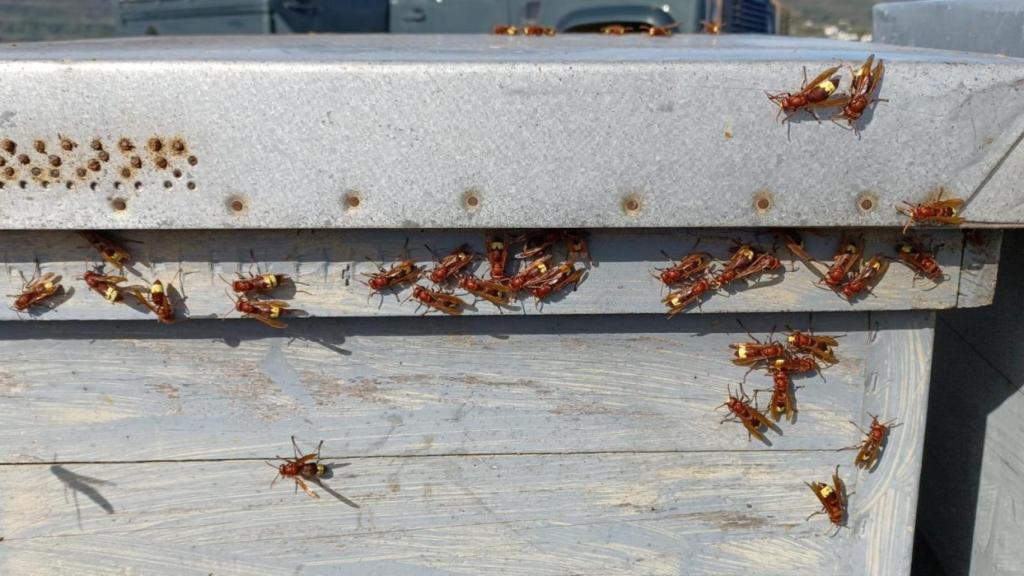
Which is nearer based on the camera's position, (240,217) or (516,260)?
(240,217)

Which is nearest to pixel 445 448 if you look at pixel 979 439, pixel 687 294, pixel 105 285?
pixel 687 294

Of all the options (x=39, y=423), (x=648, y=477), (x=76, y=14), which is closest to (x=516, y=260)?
(x=648, y=477)

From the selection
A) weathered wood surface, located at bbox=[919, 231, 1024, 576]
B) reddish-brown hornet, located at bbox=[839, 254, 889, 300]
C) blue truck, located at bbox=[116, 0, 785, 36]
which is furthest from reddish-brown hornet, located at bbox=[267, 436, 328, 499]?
blue truck, located at bbox=[116, 0, 785, 36]

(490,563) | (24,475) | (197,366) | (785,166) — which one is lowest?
(490,563)

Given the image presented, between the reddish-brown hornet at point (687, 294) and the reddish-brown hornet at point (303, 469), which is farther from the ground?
the reddish-brown hornet at point (687, 294)

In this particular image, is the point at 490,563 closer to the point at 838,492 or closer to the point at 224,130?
the point at 838,492

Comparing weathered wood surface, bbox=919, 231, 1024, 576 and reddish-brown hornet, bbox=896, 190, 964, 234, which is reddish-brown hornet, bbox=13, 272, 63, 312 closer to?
reddish-brown hornet, bbox=896, 190, 964, 234

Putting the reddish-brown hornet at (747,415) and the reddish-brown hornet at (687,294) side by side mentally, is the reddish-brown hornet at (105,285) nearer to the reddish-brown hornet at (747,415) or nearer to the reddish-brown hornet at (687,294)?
the reddish-brown hornet at (687,294)

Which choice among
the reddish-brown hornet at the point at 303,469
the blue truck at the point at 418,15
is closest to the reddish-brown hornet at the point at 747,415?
the reddish-brown hornet at the point at 303,469
